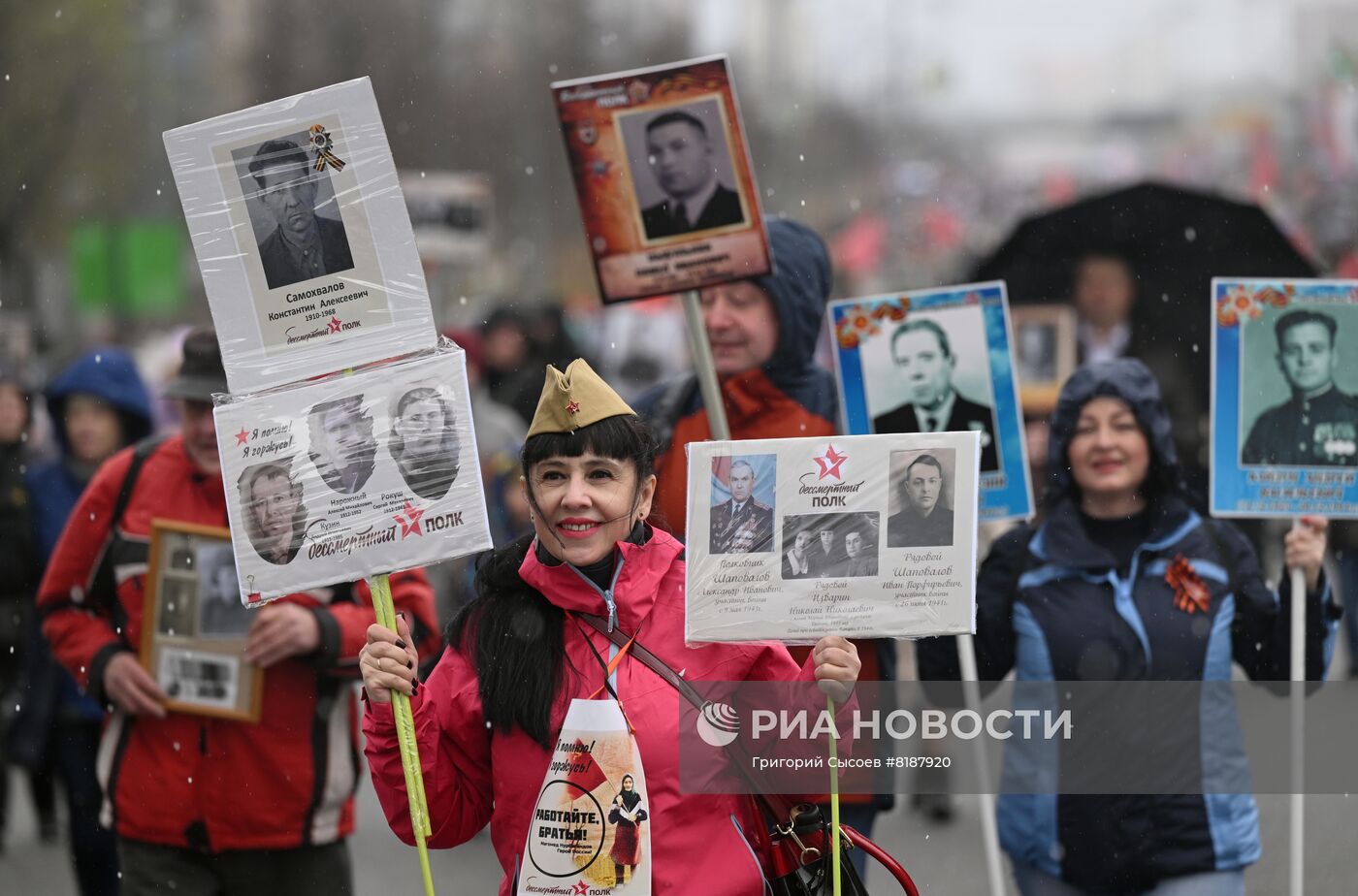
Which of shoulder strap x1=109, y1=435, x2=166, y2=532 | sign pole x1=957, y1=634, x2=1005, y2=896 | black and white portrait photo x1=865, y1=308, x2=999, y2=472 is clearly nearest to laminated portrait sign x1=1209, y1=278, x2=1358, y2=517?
black and white portrait photo x1=865, y1=308, x2=999, y2=472

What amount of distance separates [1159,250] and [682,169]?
285 centimetres

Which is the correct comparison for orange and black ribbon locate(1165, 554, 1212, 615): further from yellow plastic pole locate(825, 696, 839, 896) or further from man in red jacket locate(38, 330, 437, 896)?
man in red jacket locate(38, 330, 437, 896)

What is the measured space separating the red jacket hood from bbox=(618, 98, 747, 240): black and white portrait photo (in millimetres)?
1635

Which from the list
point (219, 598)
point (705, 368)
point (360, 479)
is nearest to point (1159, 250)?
point (705, 368)

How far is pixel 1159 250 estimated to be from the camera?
22.7 feet

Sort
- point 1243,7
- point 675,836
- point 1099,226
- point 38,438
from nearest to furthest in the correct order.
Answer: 1. point 675,836
2. point 1099,226
3. point 1243,7
4. point 38,438

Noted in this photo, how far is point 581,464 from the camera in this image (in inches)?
131

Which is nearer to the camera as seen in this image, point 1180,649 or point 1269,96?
point 1180,649

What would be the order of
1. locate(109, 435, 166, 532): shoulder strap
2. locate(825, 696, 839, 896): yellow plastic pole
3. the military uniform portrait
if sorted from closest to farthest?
locate(825, 696, 839, 896): yellow plastic pole → the military uniform portrait → locate(109, 435, 166, 532): shoulder strap

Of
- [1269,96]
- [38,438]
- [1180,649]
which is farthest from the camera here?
[1269,96]

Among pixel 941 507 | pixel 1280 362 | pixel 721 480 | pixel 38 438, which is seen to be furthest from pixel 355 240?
pixel 38 438

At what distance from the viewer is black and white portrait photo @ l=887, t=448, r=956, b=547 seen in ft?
10.7

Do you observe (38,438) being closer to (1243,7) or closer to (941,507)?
(1243,7)

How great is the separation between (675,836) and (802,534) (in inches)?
23.6
